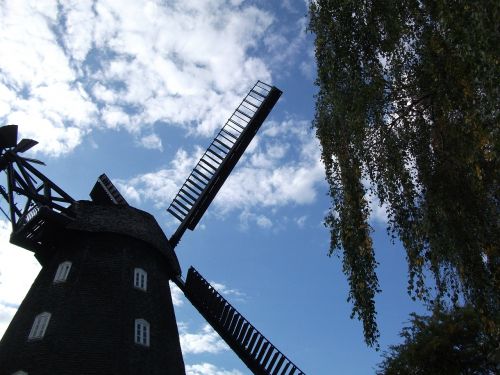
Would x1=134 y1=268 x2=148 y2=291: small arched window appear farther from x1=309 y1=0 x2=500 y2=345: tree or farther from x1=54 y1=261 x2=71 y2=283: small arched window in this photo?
x1=309 y1=0 x2=500 y2=345: tree

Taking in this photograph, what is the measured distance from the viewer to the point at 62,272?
14.5 meters

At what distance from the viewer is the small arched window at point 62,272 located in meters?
14.3

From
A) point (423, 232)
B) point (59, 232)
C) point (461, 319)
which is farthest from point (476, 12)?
point (461, 319)

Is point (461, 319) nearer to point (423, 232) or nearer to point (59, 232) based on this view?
point (423, 232)

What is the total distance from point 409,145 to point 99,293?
9.75m

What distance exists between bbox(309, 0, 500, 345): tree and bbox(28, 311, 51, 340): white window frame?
865 cm

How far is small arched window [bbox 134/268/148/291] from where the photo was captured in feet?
48.2

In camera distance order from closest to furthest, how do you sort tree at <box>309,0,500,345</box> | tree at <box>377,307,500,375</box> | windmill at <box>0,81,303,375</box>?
tree at <box>309,0,500,345</box> < windmill at <box>0,81,303,375</box> < tree at <box>377,307,500,375</box>

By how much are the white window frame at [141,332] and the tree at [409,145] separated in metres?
7.07

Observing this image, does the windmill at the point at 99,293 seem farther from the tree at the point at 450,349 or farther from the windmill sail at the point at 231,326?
the tree at the point at 450,349

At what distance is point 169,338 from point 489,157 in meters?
11.1

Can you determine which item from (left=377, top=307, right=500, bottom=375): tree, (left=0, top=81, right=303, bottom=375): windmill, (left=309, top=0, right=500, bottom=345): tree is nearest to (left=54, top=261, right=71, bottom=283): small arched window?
(left=0, top=81, right=303, bottom=375): windmill

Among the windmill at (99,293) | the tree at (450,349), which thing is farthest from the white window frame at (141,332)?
the tree at (450,349)

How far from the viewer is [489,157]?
6266 mm
